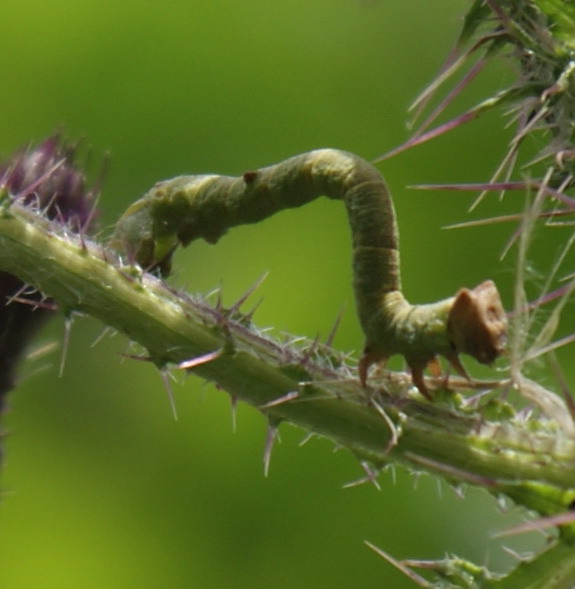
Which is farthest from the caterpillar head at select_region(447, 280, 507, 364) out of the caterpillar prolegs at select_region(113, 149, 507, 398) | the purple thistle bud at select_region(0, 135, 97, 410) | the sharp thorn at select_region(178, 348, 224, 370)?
the purple thistle bud at select_region(0, 135, 97, 410)

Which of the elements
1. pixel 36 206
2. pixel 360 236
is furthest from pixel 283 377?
pixel 36 206

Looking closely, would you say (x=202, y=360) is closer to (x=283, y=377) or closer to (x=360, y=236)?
(x=283, y=377)

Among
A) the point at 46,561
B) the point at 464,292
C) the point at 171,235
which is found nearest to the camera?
the point at 464,292

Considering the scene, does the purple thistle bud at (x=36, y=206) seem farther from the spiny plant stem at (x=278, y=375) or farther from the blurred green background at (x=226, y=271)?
the blurred green background at (x=226, y=271)

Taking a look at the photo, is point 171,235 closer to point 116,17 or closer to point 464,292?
point 464,292

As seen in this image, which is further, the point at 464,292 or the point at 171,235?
the point at 171,235

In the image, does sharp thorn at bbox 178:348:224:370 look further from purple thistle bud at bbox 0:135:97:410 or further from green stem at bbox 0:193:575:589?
purple thistle bud at bbox 0:135:97:410

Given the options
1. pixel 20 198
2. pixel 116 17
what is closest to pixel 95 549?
pixel 116 17
